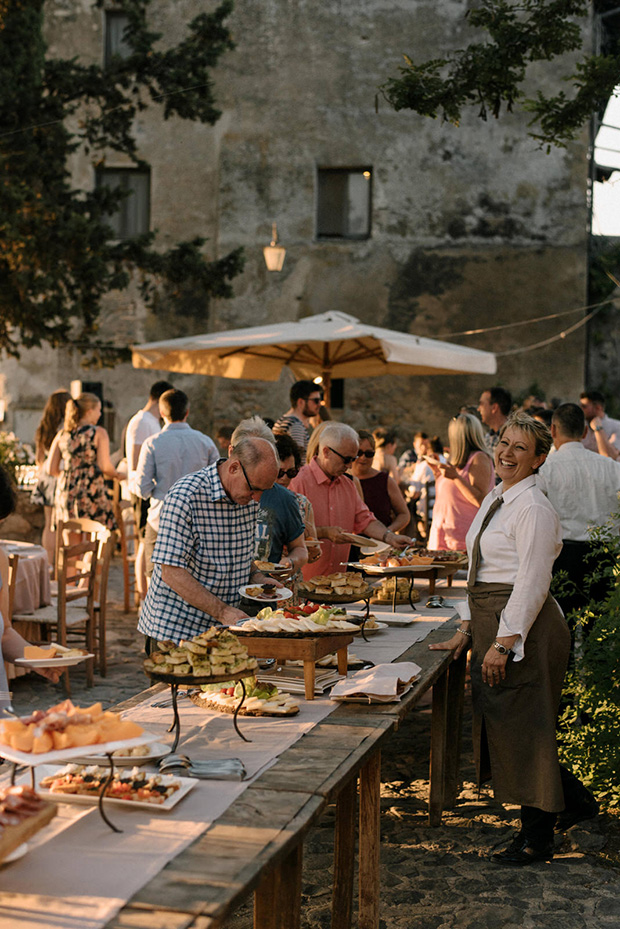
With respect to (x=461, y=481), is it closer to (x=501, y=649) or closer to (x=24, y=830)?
(x=501, y=649)

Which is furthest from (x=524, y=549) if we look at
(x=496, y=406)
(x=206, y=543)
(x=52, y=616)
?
(x=52, y=616)

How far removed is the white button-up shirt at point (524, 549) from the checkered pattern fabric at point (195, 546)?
3.55 feet

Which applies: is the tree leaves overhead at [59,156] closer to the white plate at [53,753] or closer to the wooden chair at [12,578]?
the wooden chair at [12,578]

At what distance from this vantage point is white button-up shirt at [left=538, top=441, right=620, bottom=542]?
6.20 m

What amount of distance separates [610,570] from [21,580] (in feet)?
14.0

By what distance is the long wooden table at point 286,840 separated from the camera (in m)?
2.09

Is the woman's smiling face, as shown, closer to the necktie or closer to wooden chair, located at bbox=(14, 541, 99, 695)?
the necktie

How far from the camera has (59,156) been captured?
46.7ft

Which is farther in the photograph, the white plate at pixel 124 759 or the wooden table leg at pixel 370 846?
the wooden table leg at pixel 370 846

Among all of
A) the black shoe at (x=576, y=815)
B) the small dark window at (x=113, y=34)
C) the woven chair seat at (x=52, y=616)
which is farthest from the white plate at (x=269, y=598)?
the small dark window at (x=113, y=34)

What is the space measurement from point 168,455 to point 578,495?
3.47 metres

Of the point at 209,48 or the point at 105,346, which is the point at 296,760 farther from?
the point at 105,346

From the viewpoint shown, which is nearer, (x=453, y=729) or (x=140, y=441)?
(x=453, y=729)

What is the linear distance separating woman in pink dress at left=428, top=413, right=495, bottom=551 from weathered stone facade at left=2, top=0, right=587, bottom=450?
435 inches
